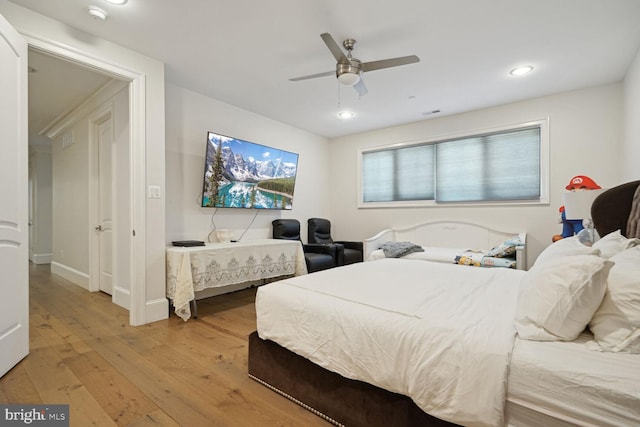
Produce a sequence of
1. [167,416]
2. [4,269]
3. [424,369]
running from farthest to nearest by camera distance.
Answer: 1. [4,269]
2. [167,416]
3. [424,369]

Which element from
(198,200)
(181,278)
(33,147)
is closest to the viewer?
(181,278)

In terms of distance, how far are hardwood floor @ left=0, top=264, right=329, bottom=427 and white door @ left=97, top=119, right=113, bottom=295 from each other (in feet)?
2.40

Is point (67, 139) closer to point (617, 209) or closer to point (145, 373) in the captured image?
point (145, 373)

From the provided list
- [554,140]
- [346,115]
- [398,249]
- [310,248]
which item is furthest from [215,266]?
[554,140]

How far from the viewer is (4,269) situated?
1844mm

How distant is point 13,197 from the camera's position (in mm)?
1946

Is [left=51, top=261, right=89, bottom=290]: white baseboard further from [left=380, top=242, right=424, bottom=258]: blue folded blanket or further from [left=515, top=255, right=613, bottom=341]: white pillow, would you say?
[left=515, top=255, right=613, bottom=341]: white pillow

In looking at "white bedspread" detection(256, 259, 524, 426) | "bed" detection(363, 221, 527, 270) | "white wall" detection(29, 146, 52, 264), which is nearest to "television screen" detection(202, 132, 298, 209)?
"bed" detection(363, 221, 527, 270)

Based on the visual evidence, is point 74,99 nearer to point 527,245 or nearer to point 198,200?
point 198,200

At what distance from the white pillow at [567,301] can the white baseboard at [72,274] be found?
4.96 meters

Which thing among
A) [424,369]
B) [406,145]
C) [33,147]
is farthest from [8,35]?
[33,147]

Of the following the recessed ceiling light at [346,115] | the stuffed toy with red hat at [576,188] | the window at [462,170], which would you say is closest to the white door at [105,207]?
the recessed ceiling light at [346,115]

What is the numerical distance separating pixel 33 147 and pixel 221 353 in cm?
710

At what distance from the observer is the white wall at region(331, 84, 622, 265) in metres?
3.37
